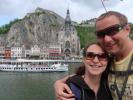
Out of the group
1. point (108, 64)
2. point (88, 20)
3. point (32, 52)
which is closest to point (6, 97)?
point (108, 64)

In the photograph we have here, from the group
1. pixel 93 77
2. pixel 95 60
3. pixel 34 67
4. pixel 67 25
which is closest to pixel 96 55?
pixel 95 60

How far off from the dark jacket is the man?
0.04 meters

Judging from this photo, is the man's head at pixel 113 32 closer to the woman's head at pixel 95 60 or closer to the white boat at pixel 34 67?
the woman's head at pixel 95 60

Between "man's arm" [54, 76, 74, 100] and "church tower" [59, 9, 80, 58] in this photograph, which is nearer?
"man's arm" [54, 76, 74, 100]

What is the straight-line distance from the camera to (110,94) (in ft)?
8.52

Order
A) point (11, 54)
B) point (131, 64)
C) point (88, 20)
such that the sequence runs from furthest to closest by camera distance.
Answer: point (88, 20) < point (11, 54) < point (131, 64)

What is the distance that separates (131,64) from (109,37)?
21cm

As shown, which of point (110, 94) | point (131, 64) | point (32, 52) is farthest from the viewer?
point (32, 52)

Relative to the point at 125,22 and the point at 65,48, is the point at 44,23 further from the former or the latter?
the point at 125,22

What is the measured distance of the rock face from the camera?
4735 inches

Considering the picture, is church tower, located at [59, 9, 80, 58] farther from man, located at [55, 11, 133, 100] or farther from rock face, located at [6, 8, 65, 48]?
man, located at [55, 11, 133, 100]

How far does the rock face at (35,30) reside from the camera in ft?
395

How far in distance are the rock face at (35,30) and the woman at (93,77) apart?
11296 centimetres

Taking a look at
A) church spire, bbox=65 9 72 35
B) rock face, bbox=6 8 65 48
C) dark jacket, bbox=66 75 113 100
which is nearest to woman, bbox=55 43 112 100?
dark jacket, bbox=66 75 113 100
